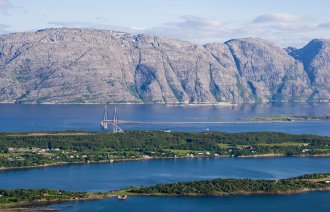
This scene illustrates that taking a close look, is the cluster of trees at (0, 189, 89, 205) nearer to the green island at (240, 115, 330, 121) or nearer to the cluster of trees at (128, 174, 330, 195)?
the cluster of trees at (128, 174, 330, 195)

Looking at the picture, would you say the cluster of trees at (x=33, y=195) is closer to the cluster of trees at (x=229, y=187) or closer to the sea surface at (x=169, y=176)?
the sea surface at (x=169, y=176)

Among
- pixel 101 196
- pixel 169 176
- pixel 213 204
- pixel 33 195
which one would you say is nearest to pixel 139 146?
pixel 169 176

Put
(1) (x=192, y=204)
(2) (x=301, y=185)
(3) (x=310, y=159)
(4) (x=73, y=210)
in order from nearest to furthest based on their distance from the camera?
(4) (x=73, y=210)
(1) (x=192, y=204)
(2) (x=301, y=185)
(3) (x=310, y=159)

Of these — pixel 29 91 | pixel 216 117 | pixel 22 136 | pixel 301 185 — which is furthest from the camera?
pixel 29 91

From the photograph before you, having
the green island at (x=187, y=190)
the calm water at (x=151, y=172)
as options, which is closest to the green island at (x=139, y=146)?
the calm water at (x=151, y=172)

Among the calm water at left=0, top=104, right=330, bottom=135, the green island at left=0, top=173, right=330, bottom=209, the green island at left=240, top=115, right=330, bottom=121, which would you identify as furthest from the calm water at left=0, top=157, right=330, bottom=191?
the green island at left=240, top=115, right=330, bottom=121

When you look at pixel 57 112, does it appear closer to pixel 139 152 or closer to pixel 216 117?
pixel 216 117

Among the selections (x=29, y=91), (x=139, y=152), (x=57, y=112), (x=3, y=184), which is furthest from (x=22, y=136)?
(x=29, y=91)
